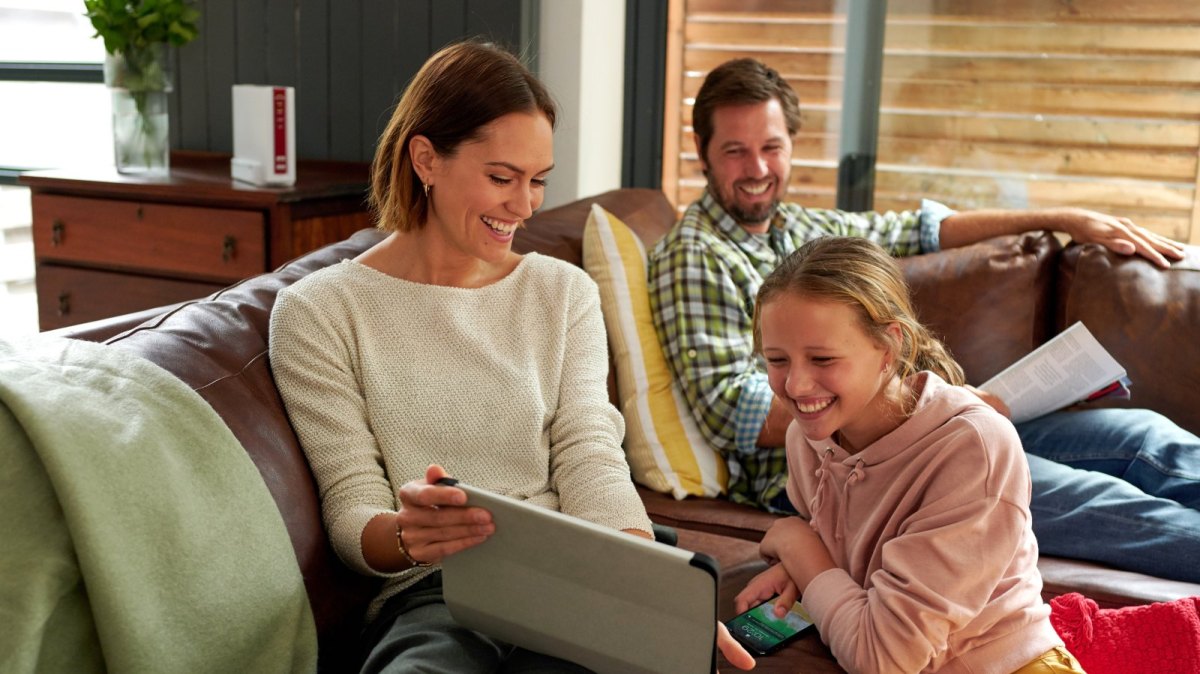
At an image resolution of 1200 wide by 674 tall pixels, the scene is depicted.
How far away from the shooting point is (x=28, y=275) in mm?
4348

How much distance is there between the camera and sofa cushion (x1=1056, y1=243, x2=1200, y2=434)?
220 cm

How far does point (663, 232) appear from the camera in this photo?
101 inches

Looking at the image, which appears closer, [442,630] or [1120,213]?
[442,630]

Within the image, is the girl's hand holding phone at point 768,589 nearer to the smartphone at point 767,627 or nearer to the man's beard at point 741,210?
the smartphone at point 767,627

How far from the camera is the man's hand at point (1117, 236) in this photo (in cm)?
229

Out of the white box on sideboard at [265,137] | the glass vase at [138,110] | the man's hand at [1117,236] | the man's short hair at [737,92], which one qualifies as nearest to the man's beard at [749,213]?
the man's short hair at [737,92]

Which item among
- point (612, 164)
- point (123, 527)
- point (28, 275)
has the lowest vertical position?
point (28, 275)

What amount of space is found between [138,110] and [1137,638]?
2.76 meters

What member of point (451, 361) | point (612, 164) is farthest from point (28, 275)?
point (451, 361)

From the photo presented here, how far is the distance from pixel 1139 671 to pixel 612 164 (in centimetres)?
211

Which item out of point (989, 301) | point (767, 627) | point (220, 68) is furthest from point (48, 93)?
point (767, 627)

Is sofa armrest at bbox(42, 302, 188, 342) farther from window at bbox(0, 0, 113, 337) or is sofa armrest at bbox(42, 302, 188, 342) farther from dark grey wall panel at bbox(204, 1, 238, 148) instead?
window at bbox(0, 0, 113, 337)

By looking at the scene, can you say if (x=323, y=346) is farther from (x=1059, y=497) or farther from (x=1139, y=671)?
(x=1059, y=497)

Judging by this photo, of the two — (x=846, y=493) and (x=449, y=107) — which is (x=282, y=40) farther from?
(x=846, y=493)
